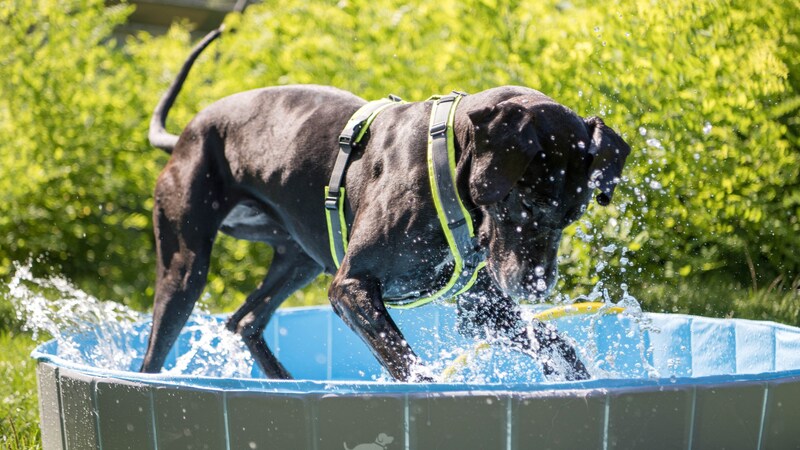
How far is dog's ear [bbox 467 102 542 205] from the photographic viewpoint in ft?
9.05

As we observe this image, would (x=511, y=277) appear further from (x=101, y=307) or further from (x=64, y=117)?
(x=64, y=117)

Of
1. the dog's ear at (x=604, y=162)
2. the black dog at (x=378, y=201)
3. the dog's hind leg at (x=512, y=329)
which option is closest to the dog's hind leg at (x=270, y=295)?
the black dog at (x=378, y=201)

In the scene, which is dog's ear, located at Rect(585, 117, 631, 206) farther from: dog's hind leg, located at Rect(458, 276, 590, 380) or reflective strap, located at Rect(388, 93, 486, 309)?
dog's hind leg, located at Rect(458, 276, 590, 380)

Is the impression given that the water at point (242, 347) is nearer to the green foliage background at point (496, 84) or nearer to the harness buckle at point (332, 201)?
the green foliage background at point (496, 84)

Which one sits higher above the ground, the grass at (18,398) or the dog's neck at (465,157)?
the dog's neck at (465,157)

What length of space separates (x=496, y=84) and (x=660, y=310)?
1.55 metres

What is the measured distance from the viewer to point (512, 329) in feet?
11.2

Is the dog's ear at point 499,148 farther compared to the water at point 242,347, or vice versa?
the water at point 242,347

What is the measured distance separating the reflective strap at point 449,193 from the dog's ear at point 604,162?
415 millimetres

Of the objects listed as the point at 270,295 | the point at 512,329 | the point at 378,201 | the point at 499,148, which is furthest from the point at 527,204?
the point at 270,295

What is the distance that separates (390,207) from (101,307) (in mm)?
2165

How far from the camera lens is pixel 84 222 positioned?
7.19 m

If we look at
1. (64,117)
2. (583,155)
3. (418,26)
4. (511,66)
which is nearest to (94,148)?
(64,117)

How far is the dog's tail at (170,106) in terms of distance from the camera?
430 cm
